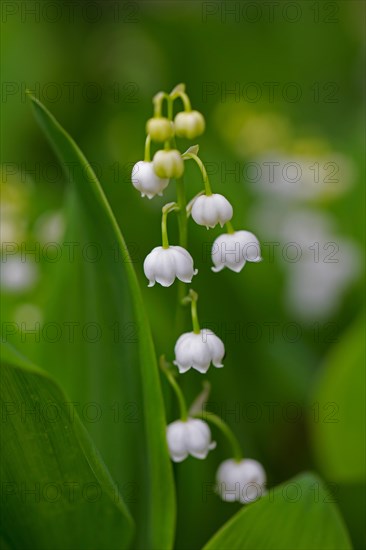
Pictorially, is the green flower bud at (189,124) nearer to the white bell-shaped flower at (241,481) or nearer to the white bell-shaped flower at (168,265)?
the white bell-shaped flower at (168,265)

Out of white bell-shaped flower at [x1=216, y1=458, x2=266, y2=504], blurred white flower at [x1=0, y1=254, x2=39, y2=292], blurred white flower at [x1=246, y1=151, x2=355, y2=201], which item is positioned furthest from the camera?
blurred white flower at [x1=246, y1=151, x2=355, y2=201]

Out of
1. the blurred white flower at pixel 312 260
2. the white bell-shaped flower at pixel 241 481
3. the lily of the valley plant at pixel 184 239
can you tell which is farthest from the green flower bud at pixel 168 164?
the blurred white flower at pixel 312 260

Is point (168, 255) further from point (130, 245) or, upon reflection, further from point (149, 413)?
point (130, 245)

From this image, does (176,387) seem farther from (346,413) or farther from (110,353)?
(346,413)

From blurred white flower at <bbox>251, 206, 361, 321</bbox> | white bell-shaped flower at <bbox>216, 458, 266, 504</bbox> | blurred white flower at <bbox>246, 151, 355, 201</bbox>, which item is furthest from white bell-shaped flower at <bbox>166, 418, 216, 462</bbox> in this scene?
blurred white flower at <bbox>246, 151, 355, 201</bbox>

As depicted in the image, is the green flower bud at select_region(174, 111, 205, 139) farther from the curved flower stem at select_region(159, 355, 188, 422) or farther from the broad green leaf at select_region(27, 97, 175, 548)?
the curved flower stem at select_region(159, 355, 188, 422)

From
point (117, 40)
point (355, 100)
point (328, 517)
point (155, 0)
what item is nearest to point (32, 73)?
point (117, 40)

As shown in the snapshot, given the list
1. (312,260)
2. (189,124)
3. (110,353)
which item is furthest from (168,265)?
(312,260)
